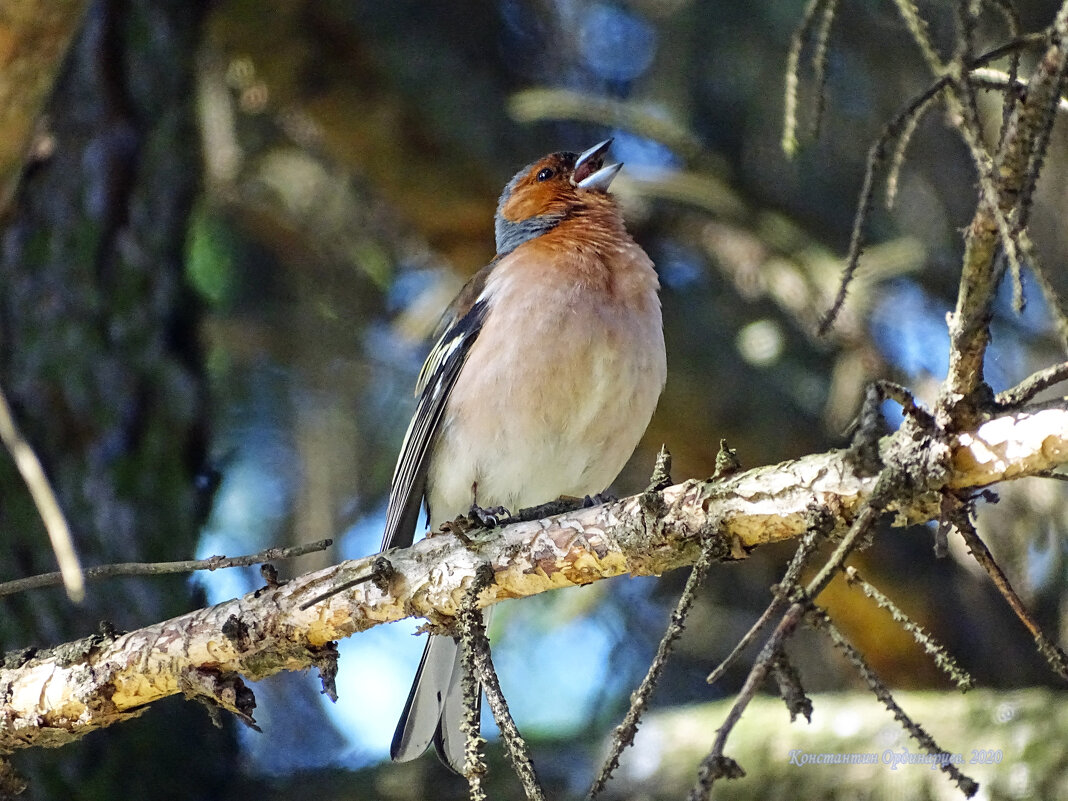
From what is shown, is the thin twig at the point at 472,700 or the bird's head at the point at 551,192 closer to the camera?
the thin twig at the point at 472,700

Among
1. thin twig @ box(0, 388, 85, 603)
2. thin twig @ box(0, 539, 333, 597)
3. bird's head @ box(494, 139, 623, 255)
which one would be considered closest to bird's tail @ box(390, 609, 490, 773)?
thin twig @ box(0, 539, 333, 597)

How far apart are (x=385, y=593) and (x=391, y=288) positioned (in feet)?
13.1

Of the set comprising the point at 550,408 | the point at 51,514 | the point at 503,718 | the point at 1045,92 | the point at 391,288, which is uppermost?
the point at 391,288

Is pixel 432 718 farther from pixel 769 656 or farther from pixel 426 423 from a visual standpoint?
pixel 769 656

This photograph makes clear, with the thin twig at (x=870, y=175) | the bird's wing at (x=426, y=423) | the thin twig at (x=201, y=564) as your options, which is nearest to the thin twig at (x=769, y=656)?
the thin twig at (x=870, y=175)

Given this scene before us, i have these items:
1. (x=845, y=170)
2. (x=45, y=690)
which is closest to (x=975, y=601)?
(x=845, y=170)

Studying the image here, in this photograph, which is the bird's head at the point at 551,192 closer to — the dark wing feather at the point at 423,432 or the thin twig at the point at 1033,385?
the dark wing feather at the point at 423,432

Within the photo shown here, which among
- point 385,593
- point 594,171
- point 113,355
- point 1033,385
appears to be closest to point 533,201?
point 594,171

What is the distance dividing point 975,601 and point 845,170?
231cm

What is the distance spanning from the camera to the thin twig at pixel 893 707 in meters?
1.63

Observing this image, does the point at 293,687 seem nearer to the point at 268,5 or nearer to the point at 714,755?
the point at 268,5

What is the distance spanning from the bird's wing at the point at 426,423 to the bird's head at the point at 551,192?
18.7 inches

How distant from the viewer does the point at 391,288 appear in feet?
22.2

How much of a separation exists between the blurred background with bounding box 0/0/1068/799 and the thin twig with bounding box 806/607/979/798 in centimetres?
301
